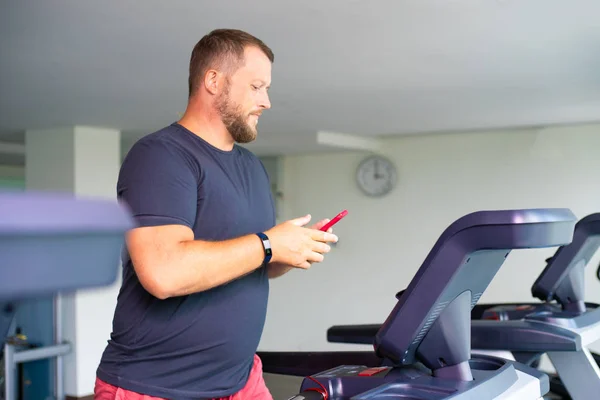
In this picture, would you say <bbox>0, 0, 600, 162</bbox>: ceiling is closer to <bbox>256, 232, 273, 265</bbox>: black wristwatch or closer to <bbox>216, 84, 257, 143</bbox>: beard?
<bbox>216, 84, 257, 143</bbox>: beard

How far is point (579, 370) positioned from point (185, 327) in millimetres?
1305

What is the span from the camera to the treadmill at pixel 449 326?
1092 millimetres

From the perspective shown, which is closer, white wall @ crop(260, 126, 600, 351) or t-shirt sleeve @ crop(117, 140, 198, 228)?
t-shirt sleeve @ crop(117, 140, 198, 228)

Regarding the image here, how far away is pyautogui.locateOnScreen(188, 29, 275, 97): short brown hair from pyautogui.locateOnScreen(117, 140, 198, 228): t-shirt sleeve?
194 millimetres

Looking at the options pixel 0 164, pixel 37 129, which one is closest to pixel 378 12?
pixel 37 129

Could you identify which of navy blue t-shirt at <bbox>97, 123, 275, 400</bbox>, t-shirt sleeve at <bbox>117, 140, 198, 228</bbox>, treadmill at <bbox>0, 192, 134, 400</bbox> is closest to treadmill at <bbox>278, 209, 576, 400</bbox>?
navy blue t-shirt at <bbox>97, 123, 275, 400</bbox>

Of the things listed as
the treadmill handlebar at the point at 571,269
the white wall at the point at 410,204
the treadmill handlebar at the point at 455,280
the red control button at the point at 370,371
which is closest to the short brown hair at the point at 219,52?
the treadmill handlebar at the point at 455,280

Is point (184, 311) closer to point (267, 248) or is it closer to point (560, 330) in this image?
point (267, 248)

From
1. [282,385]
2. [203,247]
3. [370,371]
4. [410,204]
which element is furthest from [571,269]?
[410,204]

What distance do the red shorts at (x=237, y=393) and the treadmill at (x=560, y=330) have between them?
0.82 metres

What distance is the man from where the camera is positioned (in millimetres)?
1062

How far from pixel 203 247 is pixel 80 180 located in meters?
4.18

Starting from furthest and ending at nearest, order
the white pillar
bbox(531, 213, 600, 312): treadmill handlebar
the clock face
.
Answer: the clock face
the white pillar
bbox(531, 213, 600, 312): treadmill handlebar

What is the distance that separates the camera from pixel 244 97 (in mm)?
1294
